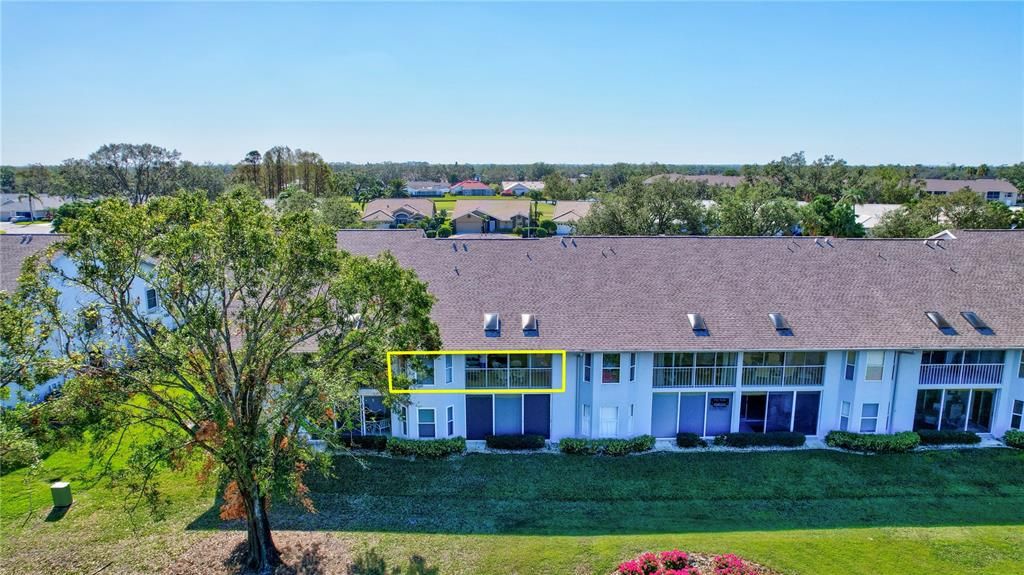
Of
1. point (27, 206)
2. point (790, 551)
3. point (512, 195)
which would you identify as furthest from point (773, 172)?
point (27, 206)

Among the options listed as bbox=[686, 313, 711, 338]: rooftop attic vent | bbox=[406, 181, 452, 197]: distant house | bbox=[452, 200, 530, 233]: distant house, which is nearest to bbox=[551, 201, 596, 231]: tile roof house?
bbox=[452, 200, 530, 233]: distant house

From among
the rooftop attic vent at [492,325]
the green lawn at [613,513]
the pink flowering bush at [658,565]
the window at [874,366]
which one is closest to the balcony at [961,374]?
the window at [874,366]

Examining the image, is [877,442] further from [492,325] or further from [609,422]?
[492,325]

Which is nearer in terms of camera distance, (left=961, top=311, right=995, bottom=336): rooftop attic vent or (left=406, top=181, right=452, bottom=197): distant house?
(left=961, top=311, right=995, bottom=336): rooftop attic vent

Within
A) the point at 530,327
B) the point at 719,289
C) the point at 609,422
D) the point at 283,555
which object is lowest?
the point at 283,555

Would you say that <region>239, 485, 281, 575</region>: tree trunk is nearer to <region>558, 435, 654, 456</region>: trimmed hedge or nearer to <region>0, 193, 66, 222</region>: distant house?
<region>558, 435, 654, 456</region>: trimmed hedge

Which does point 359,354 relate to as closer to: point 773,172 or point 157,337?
point 157,337

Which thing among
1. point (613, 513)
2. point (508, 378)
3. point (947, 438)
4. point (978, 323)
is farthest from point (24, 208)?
point (978, 323)
